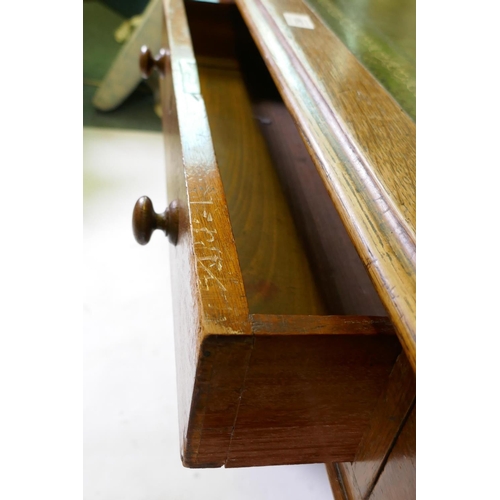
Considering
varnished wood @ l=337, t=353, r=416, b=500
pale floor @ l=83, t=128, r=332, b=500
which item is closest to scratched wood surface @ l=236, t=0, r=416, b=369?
varnished wood @ l=337, t=353, r=416, b=500

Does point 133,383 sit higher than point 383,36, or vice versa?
point 383,36

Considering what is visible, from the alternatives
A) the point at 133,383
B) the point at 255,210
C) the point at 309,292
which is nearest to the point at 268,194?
the point at 255,210

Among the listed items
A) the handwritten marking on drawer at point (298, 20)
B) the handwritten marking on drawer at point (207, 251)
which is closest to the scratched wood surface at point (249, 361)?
the handwritten marking on drawer at point (207, 251)

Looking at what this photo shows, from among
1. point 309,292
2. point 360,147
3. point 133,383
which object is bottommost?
point 133,383

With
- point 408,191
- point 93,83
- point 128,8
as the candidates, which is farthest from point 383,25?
point 128,8

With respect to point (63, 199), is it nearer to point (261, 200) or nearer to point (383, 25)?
point (261, 200)

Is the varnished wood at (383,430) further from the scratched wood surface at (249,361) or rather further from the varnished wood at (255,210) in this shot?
the varnished wood at (255,210)

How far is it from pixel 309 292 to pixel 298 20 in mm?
374

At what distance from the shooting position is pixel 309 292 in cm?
57

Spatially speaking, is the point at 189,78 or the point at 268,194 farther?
the point at 268,194

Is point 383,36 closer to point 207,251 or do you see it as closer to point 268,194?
point 268,194

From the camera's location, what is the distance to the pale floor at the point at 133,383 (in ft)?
1.98
